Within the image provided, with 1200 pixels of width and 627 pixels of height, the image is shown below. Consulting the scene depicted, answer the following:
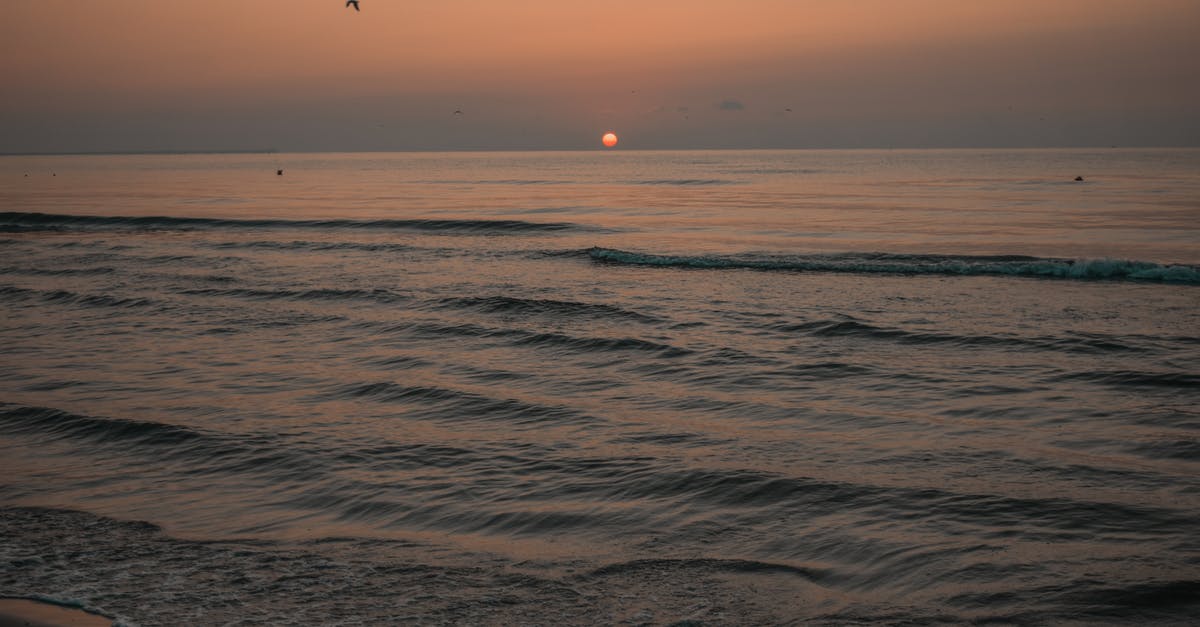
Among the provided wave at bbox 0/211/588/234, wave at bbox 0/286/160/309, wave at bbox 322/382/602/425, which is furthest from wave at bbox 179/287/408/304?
wave at bbox 0/211/588/234

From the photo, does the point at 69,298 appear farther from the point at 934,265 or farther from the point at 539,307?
the point at 934,265

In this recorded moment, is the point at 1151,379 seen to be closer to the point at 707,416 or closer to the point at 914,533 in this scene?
the point at 707,416

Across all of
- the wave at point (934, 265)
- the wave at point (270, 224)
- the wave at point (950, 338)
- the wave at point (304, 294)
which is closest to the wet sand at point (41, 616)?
the wave at point (950, 338)

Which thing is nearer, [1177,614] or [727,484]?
[1177,614]

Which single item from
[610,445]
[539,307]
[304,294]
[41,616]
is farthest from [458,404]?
[304,294]

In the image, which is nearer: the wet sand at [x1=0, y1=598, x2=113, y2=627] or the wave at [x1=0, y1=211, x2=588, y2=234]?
the wet sand at [x1=0, y1=598, x2=113, y2=627]

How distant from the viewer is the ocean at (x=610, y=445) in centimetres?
864

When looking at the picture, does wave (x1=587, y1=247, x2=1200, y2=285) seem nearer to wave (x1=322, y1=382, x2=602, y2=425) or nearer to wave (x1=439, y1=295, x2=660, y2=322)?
wave (x1=439, y1=295, x2=660, y2=322)

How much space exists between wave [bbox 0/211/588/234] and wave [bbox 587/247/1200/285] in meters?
14.9

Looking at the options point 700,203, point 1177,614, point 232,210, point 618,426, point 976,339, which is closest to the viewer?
point 1177,614

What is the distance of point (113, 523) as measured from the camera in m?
10.4

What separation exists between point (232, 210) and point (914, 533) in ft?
221

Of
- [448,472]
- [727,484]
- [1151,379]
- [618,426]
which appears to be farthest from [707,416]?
[1151,379]

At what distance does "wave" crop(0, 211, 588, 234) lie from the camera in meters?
53.8
